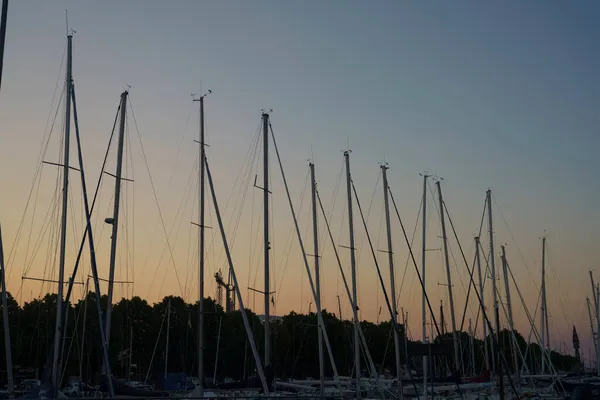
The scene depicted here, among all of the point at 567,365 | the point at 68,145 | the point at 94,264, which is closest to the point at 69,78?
the point at 68,145

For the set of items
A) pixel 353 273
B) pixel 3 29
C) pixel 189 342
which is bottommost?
pixel 189 342

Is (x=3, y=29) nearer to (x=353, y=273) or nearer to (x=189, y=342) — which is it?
(x=353, y=273)

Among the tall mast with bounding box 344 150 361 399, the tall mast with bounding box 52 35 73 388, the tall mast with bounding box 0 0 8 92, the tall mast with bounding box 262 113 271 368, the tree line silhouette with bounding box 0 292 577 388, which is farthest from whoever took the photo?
the tree line silhouette with bounding box 0 292 577 388

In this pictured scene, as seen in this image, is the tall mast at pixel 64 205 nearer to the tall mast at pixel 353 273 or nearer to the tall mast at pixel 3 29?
the tall mast at pixel 3 29

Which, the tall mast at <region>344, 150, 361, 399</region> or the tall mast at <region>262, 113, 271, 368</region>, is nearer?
the tall mast at <region>262, 113, 271, 368</region>

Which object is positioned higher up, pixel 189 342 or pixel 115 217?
pixel 115 217

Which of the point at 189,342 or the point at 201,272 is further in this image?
the point at 189,342

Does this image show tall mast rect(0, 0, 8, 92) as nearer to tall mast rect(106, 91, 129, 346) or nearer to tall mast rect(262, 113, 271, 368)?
tall mast rect(106, 91, 129, 346)

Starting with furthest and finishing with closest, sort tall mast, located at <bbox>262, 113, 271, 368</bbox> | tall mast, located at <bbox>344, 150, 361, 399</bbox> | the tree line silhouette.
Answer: the tree line silhouette, tall mast, located at <bbox>344, 150, 361, 399</bbox>, tall mast, located at <bbox>262, 113, 271, 368</bbox>

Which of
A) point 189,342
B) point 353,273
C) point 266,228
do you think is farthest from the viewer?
point 189,342

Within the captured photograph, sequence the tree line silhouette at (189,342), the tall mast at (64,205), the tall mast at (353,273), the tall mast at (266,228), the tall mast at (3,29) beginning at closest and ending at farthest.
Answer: the tall mast at (3,29), the tall mast at (64,205), the tall mast at (266,228), the tall mast at (353,273), the tree line silhouette at (189,342)

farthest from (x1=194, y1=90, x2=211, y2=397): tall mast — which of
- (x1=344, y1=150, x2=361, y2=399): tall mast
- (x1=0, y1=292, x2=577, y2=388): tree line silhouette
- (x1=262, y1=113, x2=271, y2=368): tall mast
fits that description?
(x1=0, y1=292, x2=577, y2=388): tree line silhouette

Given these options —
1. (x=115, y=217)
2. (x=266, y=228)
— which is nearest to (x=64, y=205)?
(x=115, y=217)

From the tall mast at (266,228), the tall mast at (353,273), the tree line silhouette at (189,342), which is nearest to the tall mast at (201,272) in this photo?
the tall mast at (266,228)
